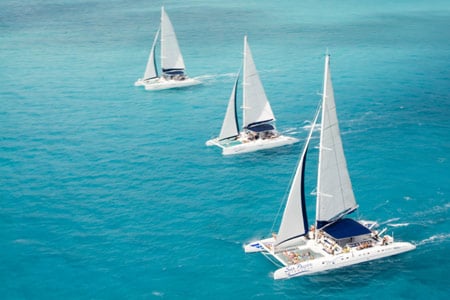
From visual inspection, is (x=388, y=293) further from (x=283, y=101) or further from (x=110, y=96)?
(x=110, y=96)

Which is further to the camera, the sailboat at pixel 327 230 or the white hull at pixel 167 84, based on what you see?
the white hull at pixel 167 84

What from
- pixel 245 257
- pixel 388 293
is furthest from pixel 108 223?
pixel 388 293

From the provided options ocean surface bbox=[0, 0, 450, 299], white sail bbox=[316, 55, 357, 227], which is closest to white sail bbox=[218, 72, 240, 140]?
ocean surface bbox=[0, 0, 450, 299]

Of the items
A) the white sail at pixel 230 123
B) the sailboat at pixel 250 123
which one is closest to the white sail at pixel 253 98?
the sailboat at pixel 250 123

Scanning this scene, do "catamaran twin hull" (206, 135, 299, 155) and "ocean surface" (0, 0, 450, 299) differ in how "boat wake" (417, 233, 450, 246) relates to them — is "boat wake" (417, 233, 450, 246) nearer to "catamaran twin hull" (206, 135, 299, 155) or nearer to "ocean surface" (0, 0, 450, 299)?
"ocean surface" (0, 0, 450, 299)

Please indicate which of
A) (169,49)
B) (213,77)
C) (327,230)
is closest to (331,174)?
(327,230)

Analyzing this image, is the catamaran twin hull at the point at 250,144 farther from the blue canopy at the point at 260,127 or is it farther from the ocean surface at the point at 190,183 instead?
the blue canopy at the point at 260,127
